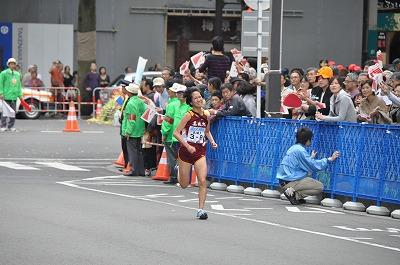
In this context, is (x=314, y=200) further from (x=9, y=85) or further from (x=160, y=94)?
(x=9, y=85)

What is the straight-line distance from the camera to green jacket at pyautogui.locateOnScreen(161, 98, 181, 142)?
21938mm

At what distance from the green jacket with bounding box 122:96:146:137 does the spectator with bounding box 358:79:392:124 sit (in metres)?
5.67

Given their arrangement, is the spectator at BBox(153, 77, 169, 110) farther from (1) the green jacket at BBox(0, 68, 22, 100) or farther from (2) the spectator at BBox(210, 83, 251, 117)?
(1) the green jacket at BBox(0, 68, 22, 100)

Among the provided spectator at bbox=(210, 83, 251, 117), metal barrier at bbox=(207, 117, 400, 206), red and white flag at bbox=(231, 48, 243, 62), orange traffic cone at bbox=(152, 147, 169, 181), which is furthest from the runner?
red and white flag at bbox=(231, 48, 243, 62)

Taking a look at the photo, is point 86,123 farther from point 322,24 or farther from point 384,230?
point 384,230

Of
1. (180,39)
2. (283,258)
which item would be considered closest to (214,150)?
(283,258)

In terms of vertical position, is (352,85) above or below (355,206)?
above

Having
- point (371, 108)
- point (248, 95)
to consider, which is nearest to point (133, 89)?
point (248, 95)

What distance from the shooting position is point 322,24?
1980 inches

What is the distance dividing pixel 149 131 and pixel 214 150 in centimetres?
216

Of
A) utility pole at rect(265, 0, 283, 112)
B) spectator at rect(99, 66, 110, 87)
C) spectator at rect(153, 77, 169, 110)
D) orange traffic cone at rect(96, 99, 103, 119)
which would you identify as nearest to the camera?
utility pole at rect(265, 0, 283, 112)

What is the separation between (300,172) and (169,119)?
366 centimetres

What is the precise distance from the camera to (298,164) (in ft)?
62.6

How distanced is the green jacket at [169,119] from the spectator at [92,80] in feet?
70.8
